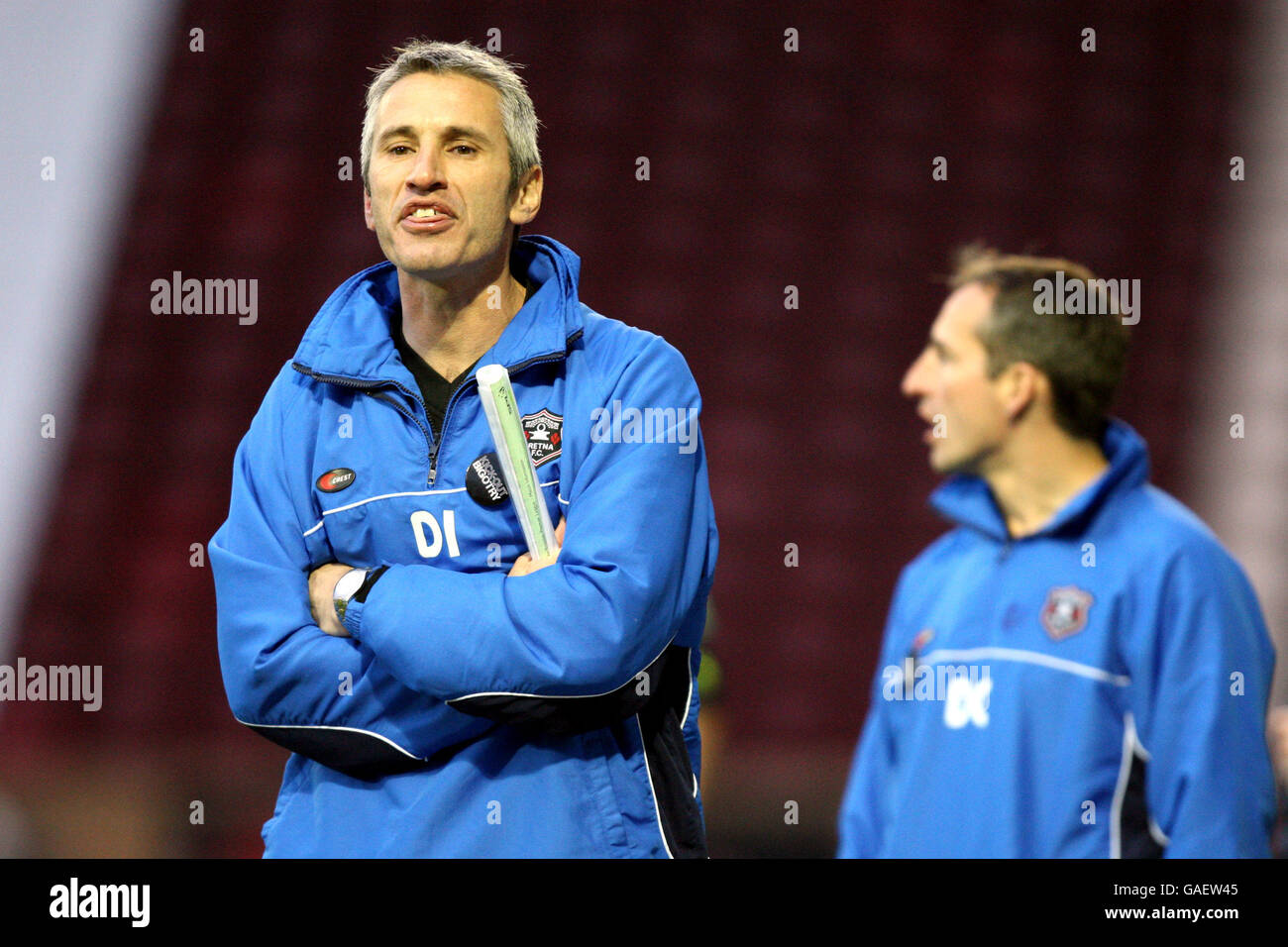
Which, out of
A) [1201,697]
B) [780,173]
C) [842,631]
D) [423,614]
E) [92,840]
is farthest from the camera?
[780,173]

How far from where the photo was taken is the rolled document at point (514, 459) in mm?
1592

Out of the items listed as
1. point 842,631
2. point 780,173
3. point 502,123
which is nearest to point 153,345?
point 780,173

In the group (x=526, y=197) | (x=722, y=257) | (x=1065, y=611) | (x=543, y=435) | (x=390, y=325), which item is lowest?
(x=1065, y=611)

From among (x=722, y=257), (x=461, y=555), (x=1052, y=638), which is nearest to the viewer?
(x=461, y=555)

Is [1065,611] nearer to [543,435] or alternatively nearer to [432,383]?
[543,435]

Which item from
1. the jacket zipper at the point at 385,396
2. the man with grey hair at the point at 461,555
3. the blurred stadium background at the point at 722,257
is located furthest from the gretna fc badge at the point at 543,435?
the blurred stadium background at the point at 722,257

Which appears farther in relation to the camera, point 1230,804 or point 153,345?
point 153,345

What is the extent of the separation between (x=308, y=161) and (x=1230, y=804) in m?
3.80

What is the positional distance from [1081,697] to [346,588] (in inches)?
34.2

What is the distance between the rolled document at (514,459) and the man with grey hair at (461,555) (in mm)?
25

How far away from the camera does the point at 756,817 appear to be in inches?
148

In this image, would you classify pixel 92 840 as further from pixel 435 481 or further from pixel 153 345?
pixel 435 481

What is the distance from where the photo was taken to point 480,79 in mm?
1724

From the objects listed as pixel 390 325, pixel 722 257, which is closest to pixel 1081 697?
pixel 390 325
